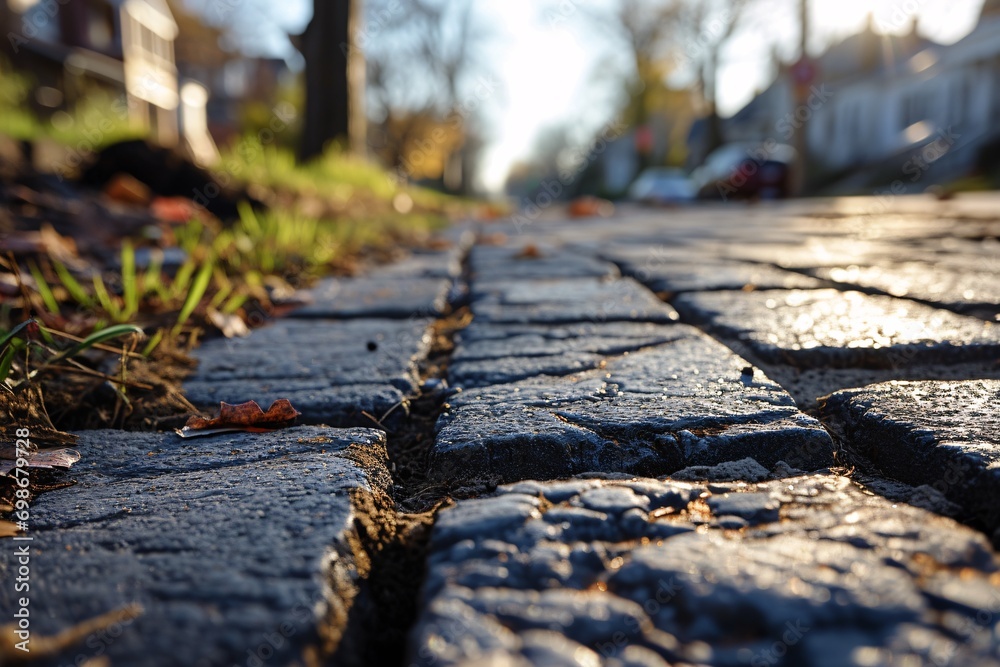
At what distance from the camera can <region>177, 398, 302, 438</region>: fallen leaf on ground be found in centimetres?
119

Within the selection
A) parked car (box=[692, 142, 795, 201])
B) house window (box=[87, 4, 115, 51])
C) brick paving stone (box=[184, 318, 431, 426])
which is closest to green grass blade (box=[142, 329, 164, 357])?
brick paving stone (box=[184, 318, 431, 426])

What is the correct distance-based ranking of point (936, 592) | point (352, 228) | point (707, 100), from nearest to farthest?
point (936, 592)
point (352, 228)
point (707, 100)

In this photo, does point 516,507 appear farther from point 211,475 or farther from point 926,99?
point 926,99

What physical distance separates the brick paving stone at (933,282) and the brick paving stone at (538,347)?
0.78m

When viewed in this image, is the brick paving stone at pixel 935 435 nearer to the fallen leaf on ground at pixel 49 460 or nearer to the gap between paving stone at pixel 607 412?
the gap between paving stone at pixel 607 412

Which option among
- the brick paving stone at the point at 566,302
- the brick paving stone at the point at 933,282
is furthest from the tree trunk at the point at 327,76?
the brick paving stone at the point at 933,282

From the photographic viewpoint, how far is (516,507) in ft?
2.65

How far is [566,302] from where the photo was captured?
89.2 inches

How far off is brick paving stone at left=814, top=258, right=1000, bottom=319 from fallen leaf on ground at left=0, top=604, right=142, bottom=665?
190cm

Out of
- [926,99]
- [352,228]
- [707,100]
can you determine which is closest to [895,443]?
[352,228]

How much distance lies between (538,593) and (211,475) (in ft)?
1.80

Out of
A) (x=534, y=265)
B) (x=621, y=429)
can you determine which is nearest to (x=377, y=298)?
(x=534, y=265)

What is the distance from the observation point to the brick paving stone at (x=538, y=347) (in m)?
1.44

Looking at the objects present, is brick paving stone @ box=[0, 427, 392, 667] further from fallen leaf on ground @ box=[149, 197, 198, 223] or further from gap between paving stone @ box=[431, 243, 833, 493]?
fallen leaf on ground @ box=[149, 197, 198, 223]
